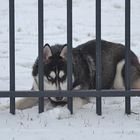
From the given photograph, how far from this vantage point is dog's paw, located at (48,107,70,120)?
19.0 ft

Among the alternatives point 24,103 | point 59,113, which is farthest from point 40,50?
point 24,103

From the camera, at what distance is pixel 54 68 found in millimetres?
6469

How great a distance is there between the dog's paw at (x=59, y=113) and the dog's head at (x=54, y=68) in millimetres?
393

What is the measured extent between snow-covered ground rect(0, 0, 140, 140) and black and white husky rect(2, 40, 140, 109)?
0.30 metres

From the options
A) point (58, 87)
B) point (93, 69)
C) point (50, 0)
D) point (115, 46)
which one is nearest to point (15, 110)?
point (58, 87)

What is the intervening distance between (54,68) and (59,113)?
2.73 feet

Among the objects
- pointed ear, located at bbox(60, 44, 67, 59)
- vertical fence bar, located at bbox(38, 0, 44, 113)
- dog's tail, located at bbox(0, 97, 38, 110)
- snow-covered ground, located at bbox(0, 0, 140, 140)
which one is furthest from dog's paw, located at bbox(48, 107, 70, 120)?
pointed ear, located at bbox(60, 44, 67, 59)

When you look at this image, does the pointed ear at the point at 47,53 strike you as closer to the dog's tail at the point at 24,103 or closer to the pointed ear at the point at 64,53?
the pointed ear at the point at 64,53

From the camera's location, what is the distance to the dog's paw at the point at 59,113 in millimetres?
5793

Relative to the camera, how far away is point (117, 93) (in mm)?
5879

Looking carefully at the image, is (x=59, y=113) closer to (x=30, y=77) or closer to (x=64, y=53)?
(x=64, y=53)

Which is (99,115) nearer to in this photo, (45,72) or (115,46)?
(45,72)

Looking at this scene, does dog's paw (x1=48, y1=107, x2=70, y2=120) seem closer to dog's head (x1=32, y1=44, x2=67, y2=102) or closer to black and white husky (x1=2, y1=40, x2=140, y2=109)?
black and white husky (x1=2, y1=40, x2=140, y2=109)

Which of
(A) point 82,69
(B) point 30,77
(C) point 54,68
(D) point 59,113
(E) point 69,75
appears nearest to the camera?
(D) point 59,113
